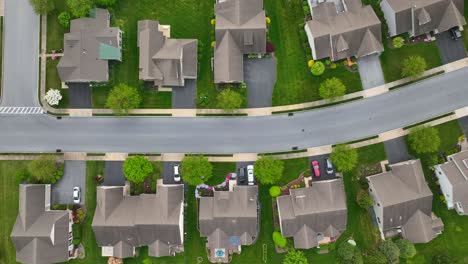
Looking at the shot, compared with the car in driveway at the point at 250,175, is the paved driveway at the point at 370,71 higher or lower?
higher

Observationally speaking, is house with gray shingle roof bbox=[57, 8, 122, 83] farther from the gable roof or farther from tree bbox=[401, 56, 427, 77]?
tree bbox=[401, 56, 427, 77]

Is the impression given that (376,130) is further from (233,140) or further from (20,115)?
(20,115)

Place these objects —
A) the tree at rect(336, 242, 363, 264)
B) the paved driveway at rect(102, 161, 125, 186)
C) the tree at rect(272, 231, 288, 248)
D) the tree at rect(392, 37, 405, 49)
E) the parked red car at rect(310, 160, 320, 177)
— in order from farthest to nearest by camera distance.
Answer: the paved driveway at rect(102, 161, 125, 186)
the tree at rect(392, 37, 405, 49)
the parked red car at rect(310, 160, 320, 177)
the tree at rect(272, 231, 288, 248)
the tree at rect(336, 242, 363, 264)

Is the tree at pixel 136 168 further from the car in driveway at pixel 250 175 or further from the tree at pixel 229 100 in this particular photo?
the car in driveway at pixel 250 175

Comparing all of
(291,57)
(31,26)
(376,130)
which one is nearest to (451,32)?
(376,130)

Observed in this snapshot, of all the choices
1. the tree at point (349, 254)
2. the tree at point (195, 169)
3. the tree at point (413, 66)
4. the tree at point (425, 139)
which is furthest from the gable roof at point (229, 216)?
the tree at point (413, 66)

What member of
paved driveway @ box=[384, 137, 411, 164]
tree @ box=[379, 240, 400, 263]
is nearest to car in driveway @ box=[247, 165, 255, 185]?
paved driveway @ box=[384, 137, 411, 164]
